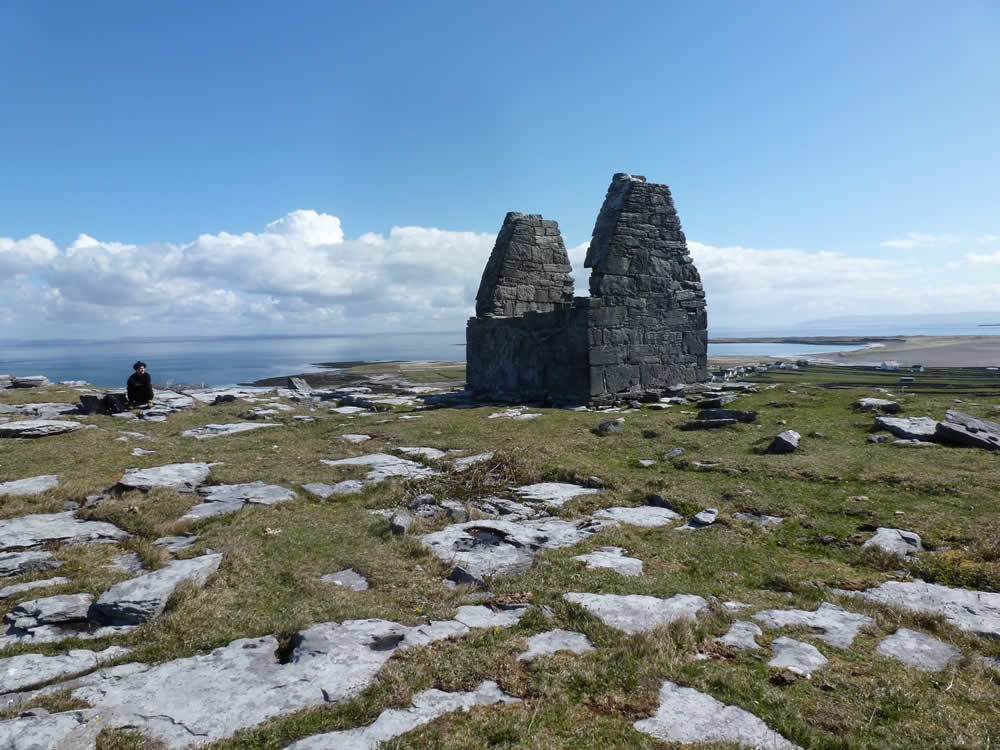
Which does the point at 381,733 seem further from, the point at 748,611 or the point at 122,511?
the point at 122,511

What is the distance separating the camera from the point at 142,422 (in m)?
15.5

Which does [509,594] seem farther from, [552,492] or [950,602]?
[950,602]

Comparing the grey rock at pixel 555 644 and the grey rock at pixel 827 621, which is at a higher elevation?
the grey rock at pixel 555 644

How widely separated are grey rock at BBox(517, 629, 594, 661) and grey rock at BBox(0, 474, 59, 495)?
798 centimetres

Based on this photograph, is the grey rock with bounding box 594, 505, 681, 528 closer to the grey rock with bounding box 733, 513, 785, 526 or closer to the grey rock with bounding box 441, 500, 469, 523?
the grey rock with bounding box 733, 513, 785, 526

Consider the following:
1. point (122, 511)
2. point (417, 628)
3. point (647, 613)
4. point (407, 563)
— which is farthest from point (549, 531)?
point (122, 511)

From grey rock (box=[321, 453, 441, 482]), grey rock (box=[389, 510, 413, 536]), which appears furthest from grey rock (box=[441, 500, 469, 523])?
grey rock (box=[321, 453, 441, 482])

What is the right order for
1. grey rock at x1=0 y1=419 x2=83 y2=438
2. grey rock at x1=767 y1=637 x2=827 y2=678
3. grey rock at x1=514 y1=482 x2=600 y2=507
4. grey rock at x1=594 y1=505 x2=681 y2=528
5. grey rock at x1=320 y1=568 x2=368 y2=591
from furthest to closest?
grey rock at x1=0 y1=419 x2=83 y2=438 < grey rock at x1=514 y1=482 x2=600 y2=507 < grey rock at x1=594 y1=505 x2=681 y2=528 < grey rock at x1=320 y1=568 x2=368 y2=591 < grey rock at x1=767 y1=637 x2=827 y2=678

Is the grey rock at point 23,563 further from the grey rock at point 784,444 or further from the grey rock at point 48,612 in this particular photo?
the grey rock at point 784,444

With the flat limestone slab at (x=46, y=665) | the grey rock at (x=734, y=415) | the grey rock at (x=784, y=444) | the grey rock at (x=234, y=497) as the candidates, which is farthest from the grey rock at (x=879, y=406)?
the flat limestone slab at (x=46, y=665)

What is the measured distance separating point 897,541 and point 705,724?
475 centimetres

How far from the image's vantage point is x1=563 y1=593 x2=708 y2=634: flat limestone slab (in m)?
4.72

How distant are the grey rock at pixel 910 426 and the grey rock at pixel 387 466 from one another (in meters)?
9.38

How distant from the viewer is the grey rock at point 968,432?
1041 cm
